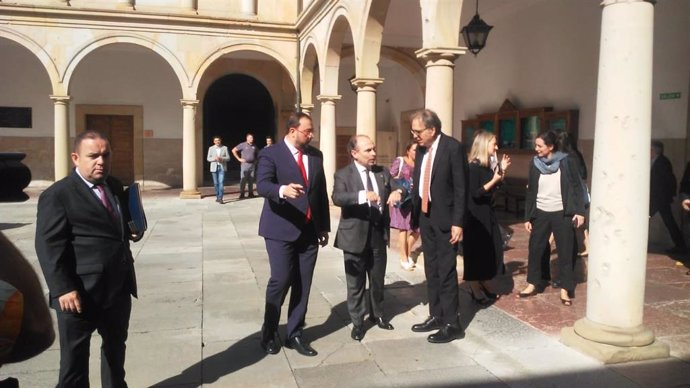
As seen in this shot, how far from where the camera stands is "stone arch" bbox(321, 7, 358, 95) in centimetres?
1134

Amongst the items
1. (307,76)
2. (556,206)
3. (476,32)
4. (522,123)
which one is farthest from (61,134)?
(556,206)

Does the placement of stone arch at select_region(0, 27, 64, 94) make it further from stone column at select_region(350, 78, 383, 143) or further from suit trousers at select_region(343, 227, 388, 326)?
suit trousers at select_region(343, 227, 388, 326)

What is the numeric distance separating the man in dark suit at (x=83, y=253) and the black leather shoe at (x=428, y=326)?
92.1 inches

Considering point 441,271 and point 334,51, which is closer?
point 441,271

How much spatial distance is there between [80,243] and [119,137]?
16.3 meters

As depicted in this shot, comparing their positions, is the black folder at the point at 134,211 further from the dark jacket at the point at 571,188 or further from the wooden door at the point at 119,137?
the wooden door at the point at 119,137

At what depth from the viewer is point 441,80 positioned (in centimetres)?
661

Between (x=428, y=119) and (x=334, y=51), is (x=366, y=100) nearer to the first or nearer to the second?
(x=334, y=51)

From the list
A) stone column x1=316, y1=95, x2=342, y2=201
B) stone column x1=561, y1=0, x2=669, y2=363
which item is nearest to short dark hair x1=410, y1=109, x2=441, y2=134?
stone column x1=561, y1=0, x2=669, y2=363

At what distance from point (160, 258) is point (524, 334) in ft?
16.0

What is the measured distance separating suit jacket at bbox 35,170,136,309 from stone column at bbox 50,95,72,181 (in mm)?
12419

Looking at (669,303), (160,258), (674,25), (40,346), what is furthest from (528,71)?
(40,346)

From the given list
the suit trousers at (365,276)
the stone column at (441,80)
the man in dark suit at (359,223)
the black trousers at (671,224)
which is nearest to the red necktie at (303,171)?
the man in dark suit at (359,223)

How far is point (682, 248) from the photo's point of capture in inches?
298
